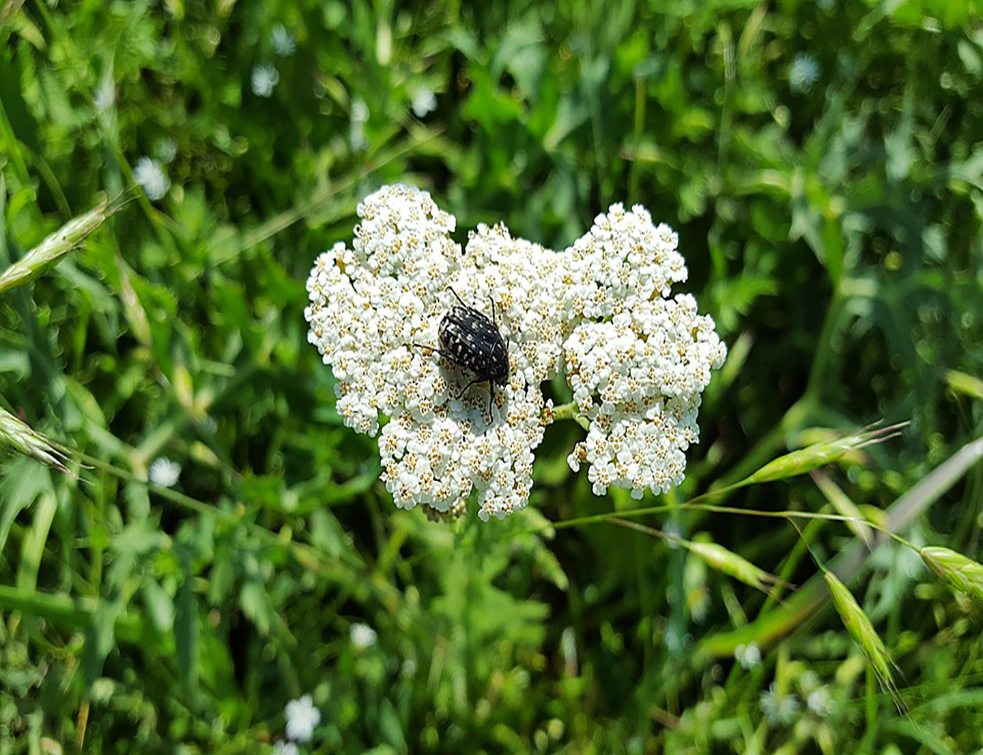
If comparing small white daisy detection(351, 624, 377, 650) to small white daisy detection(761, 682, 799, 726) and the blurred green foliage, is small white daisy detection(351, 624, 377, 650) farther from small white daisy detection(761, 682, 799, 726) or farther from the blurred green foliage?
small white daisy detection(761, 682, 799, 726)

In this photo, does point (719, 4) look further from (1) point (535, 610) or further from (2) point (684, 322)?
(1) point (535, 610)

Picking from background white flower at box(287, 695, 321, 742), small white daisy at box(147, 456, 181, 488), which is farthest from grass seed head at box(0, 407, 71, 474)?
background white flower at box(287, 695, 321, 742)

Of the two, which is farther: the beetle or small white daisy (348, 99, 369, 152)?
small white daisy (348, 99, 369, 152)

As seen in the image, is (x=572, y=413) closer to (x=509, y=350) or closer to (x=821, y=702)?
(x=509, y=350)

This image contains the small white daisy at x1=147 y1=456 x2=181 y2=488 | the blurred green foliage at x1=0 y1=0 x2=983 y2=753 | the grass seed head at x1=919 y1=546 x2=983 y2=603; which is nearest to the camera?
the grass seed head at x1=919 y1=546 x2=983 y2=603

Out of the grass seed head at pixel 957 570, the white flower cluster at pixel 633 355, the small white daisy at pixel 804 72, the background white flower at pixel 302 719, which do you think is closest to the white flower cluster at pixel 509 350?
the white flower cluster at pixel 633 355

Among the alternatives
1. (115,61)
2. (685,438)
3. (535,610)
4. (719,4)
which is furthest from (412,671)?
(719,4)
